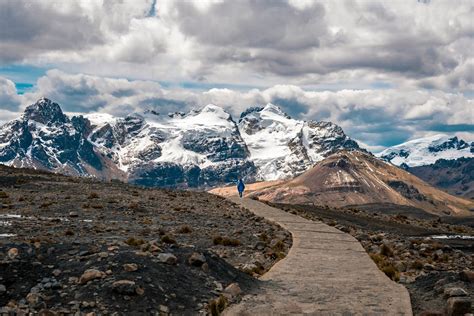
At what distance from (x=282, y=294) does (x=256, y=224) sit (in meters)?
21.8

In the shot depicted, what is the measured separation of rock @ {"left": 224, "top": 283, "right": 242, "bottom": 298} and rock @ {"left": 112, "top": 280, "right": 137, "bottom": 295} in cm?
335

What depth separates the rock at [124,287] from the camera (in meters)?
16.5

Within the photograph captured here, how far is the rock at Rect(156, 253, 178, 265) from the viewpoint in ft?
64.1

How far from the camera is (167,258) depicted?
773 inches

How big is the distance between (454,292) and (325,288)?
421 cm

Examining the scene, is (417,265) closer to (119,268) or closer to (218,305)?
(218,305)

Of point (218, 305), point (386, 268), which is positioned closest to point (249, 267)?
point (386, 268)

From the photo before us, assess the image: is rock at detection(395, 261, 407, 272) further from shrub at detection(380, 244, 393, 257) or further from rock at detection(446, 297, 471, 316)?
rock at detection(446, 297, 471, 316)

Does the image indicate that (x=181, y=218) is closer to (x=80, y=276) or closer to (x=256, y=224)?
(x=256, y=224)

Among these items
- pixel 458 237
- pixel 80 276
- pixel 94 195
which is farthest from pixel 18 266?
pixel 458 237

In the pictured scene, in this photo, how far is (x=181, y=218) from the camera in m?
41.2

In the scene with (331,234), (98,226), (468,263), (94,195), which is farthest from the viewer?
(94,195)

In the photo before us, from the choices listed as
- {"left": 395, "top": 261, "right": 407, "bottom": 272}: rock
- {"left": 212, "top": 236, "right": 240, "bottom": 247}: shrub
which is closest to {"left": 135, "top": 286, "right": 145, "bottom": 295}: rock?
{"left": 395, "top": 261, "right": 407, "bottom": 272}: rock

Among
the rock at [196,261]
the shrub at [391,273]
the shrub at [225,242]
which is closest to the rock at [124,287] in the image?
the rock at [196,261]
